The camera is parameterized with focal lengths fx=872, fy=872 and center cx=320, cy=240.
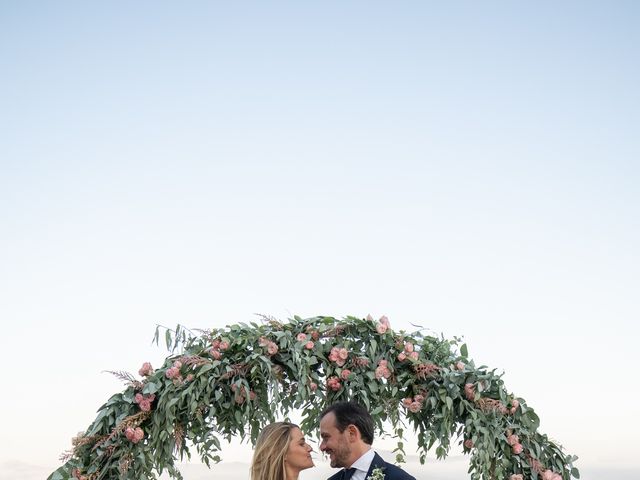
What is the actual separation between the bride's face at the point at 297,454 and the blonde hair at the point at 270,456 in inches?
1.3

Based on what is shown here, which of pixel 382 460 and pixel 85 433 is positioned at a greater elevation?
pixel 85 433

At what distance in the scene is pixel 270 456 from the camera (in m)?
6.32

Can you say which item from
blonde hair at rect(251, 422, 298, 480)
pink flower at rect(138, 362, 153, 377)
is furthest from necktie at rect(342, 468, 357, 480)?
pink flower at rect(138, 362, 153, 377)

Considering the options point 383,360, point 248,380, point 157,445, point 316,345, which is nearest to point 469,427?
point 383,360

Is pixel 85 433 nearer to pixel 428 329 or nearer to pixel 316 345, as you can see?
pixel 316 345

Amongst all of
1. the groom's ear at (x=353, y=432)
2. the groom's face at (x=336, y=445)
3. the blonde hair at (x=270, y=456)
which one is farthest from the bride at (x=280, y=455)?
the groom's ear at (x=353, y=432)

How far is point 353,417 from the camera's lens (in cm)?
673

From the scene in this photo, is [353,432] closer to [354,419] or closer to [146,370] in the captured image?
[354,419]

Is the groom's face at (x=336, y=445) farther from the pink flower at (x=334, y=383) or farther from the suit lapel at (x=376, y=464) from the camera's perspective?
the pink flower at (x=334, y=383)

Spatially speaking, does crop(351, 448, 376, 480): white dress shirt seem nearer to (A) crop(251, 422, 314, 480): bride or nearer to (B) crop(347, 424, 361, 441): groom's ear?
(B) crop(347, 424, 361, 441): groom's ear

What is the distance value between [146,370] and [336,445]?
8.18ft

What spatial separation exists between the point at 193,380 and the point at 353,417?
2019 millimetres

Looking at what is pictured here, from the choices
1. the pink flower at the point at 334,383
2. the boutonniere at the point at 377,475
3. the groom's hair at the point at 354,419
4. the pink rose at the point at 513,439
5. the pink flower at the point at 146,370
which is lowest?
the boutonniere at the point at 377,475

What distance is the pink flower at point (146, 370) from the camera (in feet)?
27.6
